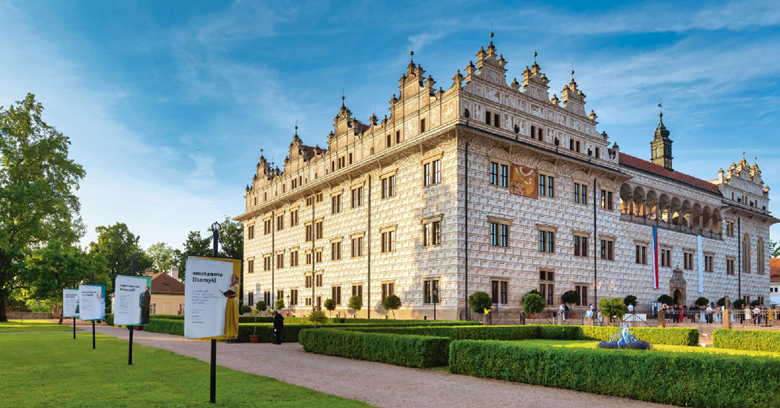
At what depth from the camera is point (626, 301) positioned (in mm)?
43719

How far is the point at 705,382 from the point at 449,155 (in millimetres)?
25372

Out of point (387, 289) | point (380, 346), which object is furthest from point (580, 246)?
point (380, 346)

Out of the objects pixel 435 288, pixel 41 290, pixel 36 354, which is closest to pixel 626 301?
pixel 435 288

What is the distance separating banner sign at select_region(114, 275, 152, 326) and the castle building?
2016 cm

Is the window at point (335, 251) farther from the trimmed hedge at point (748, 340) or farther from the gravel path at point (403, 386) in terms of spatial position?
the trimmed hedge at point (748, 340)

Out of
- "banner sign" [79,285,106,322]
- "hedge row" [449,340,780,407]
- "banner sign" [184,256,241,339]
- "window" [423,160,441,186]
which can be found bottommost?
"hedge row" [449,340,780,407]

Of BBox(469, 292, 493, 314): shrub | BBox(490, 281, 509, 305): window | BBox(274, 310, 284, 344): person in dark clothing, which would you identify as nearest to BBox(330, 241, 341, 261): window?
BBox(490, 281, 509, 305): window

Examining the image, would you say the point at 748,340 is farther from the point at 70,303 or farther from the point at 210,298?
the point at 70,303

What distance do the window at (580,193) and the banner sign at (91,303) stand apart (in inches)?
1211

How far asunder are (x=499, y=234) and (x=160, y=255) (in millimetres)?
77820

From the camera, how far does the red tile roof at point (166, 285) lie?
67625mm

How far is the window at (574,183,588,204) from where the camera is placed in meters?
41.8

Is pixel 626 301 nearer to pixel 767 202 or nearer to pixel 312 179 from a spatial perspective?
pixel 312 179

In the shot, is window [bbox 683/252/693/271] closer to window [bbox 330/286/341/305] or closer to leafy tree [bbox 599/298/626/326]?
leafy tree [bbox 599/298/626/326]
